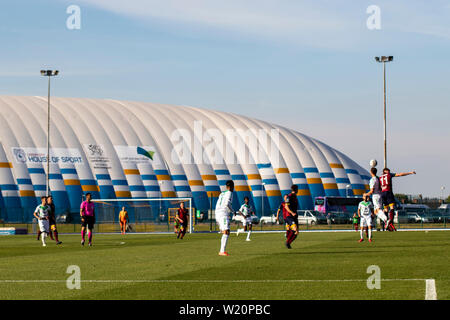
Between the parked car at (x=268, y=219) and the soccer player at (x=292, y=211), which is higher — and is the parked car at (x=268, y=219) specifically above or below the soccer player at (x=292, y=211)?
below

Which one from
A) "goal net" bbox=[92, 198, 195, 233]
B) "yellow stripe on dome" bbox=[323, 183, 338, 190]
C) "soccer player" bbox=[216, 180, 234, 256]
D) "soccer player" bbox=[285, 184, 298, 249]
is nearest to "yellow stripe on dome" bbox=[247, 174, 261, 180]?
"yellow stripe on dome" bbox=[323, 183, 338, 190]

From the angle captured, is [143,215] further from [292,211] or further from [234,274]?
[234,274]

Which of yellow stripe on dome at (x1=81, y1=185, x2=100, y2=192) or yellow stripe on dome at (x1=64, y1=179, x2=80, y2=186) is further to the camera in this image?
yellow stripe on dome at (x1=81, y1=185, x2=100, y2=192)

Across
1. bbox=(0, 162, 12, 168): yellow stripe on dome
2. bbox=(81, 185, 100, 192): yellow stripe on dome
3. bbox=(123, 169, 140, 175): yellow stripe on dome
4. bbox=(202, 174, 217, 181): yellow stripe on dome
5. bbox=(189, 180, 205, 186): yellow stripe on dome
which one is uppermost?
bbox=(0, 162, 12, 168): yellow stripe on dome

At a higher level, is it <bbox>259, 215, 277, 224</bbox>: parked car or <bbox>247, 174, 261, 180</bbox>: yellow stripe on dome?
<bbox>247, 174, 261, 180</bbox>: yellow stripe on dome

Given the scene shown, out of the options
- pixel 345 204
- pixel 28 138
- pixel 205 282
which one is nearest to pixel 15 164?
pixel 28 138

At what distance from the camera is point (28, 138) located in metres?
80.7

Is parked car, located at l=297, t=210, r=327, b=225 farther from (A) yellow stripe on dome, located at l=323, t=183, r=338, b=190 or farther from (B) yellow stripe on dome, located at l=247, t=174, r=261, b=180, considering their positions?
(A) yellow stripe on dome, located at l=323, t=183, r=338, b=190

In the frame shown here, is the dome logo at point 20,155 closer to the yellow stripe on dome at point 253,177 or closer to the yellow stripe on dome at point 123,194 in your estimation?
the yellow stripe on dome at point 123,194

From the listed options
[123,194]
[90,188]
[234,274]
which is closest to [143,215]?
[90,188]

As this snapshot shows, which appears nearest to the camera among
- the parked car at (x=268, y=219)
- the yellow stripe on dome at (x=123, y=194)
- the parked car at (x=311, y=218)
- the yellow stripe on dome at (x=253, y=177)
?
the parked car at (x=311, y=218)

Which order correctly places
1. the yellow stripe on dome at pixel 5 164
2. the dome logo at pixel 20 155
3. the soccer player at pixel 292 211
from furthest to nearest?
the dome logo at pixel 20 155
the yellow stripe on dome at pixel 5 164
the soccer player at pixel 292 211

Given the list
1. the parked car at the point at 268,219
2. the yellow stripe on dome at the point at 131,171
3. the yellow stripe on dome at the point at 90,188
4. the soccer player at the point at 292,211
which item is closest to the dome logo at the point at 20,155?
the yellow stripe on dome at the point at 90,188
